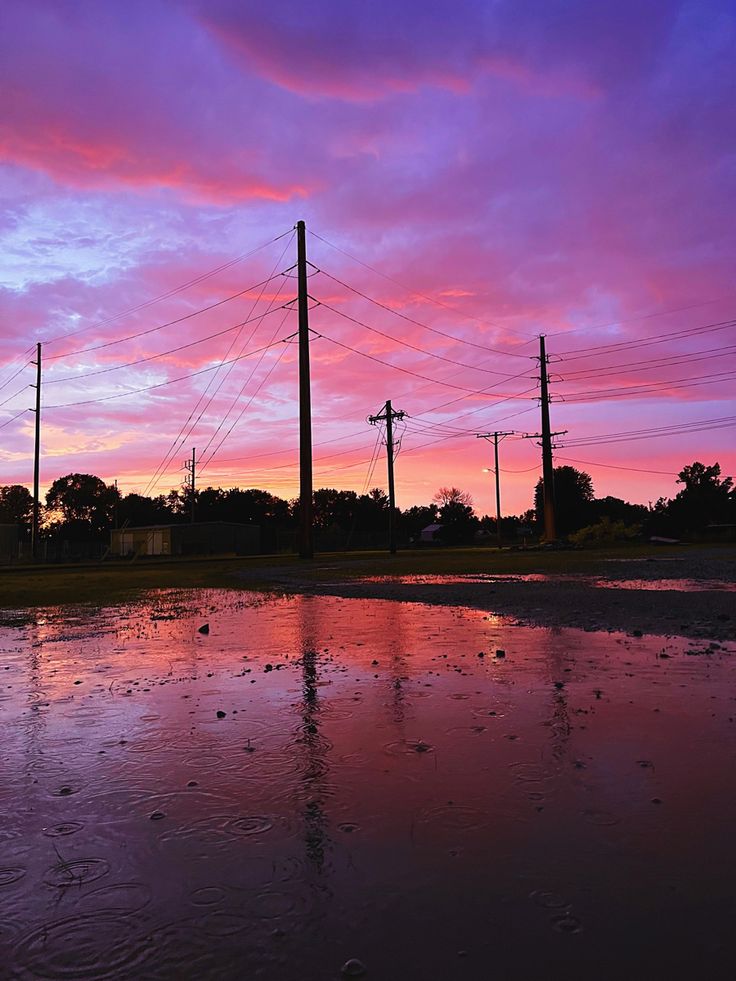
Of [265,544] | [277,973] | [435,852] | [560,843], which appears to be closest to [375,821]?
[435,852]

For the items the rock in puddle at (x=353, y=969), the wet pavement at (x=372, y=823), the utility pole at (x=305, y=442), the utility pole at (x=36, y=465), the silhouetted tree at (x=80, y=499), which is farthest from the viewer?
the silhouetted tree at (x=80, y=499)

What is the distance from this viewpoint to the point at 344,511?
133 m

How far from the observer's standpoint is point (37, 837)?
3248 millimetres

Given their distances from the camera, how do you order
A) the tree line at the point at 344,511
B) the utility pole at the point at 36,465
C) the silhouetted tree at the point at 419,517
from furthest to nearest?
the silhouetted tree at the point at 419,517, the tree line at the point at 344,511, the utility pole at the point at 36,465

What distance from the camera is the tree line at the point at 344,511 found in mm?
91850

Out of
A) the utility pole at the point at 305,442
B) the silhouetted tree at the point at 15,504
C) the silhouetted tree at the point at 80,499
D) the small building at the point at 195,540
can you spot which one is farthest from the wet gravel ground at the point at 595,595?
the silhouetted tree at the point at 15,504

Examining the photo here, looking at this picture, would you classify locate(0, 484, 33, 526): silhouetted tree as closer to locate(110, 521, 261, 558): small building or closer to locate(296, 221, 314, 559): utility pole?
locate(110, 521, 261, 558): small building

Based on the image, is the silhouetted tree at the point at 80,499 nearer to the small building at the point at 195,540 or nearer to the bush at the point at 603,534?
the small building at the point at 195,540

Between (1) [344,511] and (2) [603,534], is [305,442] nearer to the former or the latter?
(2) [603,534]

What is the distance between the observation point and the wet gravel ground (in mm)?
9977

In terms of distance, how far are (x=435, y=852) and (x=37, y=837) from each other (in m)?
1.81

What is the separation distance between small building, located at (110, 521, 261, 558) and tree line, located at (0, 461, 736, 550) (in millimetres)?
2444

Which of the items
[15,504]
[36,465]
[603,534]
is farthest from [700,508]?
[15,504]

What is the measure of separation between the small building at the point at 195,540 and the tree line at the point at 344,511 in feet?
8.02
